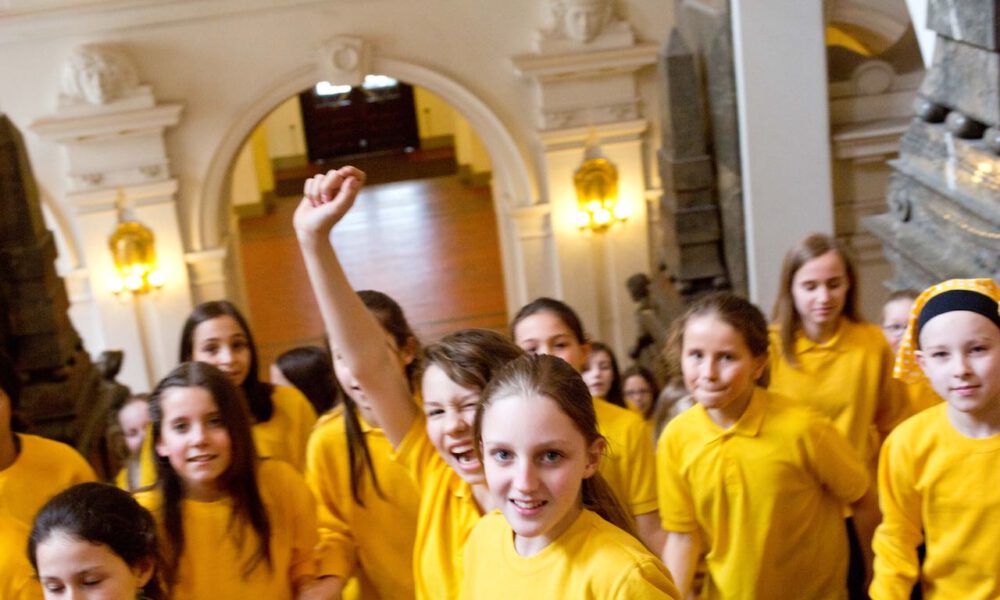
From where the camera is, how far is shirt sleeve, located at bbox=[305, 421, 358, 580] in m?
3.90

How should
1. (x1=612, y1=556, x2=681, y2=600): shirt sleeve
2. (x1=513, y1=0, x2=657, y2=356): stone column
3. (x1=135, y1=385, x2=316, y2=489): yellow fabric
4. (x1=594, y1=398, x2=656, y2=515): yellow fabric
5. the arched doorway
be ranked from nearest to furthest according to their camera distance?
(x1=612, y1=556, x2=681, y2=600): shirt sleeve
(x1=594, y1=398, x2=656, y2=515): yellow fabric
(x1=135, y1=385, x2=316, y2=489): yellow fabric
(x1=513, y1=0, x2=657, y2=356): stone column
the arched doorway

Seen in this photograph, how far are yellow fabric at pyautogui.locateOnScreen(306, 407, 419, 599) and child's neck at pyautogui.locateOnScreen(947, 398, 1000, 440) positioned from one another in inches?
58.5

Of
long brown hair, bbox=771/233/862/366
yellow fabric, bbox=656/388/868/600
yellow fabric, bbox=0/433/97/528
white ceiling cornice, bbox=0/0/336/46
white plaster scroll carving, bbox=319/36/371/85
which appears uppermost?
white ceiling cornice, bbox=0/0/336/46

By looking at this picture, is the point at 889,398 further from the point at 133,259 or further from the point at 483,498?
the point at 133,259

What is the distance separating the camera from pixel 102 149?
13.7 metres

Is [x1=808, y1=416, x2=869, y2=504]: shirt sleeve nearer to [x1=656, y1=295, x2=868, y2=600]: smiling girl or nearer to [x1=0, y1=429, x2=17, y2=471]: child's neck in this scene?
[x1=656, y1=295, x2=868, y2=600]: smiling girl

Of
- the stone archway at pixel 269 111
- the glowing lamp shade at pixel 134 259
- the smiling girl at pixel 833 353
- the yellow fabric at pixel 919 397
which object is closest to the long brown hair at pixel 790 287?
the smiling girl at pixel 833 353

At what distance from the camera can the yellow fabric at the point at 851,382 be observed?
463 cm

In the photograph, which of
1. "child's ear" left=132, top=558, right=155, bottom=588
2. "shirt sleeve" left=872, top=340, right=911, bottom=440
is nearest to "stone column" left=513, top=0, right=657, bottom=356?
"shirt sleeve" left=872, top=340, right=911, bottom=440

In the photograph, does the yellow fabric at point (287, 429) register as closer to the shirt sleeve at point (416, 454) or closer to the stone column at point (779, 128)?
the shirt sleeve at point (416, 454)

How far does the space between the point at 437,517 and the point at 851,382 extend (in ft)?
5.97

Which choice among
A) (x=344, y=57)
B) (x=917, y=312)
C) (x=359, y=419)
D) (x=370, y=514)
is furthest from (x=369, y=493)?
(x=344, y=57)

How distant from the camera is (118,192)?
13.8m

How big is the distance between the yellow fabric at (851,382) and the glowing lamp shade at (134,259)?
10.1 metres
